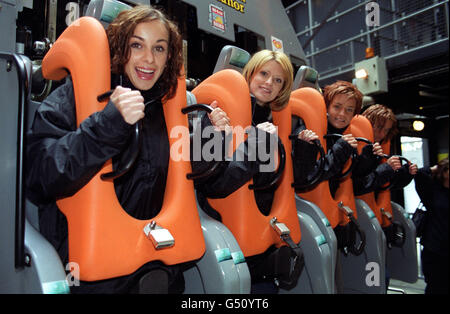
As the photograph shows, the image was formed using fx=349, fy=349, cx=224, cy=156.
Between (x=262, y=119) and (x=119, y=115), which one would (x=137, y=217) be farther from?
(x=262, y=119)

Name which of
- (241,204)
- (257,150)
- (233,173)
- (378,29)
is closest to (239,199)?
(241,204)

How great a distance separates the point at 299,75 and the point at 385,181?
4.10 feet

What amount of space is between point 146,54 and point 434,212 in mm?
1178

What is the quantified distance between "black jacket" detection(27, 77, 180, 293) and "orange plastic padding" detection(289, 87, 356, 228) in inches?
45.8

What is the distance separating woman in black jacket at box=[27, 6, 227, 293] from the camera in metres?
1.03

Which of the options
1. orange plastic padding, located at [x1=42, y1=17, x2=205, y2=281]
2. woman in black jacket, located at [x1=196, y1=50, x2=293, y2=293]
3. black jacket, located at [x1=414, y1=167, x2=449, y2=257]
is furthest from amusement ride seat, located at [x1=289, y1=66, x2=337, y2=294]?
orange plastic padding, located at [x1=42, y1=17, x2=205, y2=281]

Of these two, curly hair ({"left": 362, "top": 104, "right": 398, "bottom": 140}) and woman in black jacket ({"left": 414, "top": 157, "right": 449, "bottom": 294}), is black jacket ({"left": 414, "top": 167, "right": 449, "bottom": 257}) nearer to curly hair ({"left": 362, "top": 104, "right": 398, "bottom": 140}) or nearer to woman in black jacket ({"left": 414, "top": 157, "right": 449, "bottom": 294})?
woman in black jacket ({"left": 414, "top": 157, "right": 449, "bottom": 294})

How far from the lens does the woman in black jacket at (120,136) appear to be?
1.03 meters

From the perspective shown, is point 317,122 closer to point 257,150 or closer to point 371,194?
point 257,150

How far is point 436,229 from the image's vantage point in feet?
3.94

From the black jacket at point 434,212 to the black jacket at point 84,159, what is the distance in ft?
3.22
